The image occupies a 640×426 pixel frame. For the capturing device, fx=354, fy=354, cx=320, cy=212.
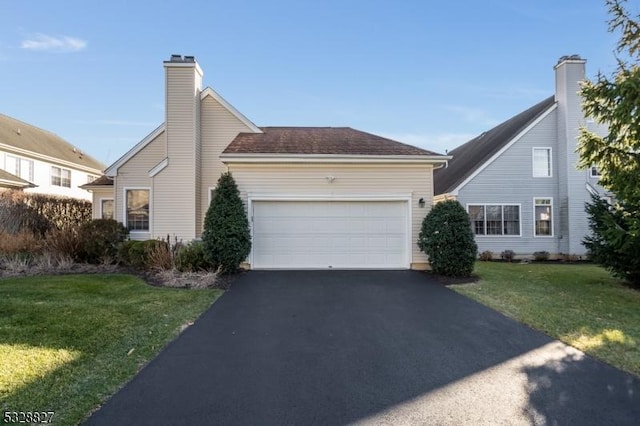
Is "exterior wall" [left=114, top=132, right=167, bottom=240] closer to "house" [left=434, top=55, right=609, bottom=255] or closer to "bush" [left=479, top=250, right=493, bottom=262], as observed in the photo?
"house" [left=434, top=55, right=609, bottom=255]

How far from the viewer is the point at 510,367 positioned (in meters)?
4.26

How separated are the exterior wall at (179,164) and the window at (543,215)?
15.7m

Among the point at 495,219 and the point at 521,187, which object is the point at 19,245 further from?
the point at 521,187

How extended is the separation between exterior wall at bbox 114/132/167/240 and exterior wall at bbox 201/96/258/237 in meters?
1.74

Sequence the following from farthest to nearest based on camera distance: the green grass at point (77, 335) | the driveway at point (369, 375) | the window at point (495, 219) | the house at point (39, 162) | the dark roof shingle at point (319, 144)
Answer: the house at point (39, 162) → the window at point (495, 219) → the dark roof shingle at point (319, 144) → the green grass at point (77, 335) → the driveway at point (369, 375)

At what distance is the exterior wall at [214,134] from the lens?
14.4 m

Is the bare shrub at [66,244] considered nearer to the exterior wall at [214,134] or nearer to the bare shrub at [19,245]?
the bare shrub at [19,245]

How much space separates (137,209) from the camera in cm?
1430

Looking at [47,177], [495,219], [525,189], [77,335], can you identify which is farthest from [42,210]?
[525,189]

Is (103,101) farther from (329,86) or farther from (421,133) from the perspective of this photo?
(421,133)

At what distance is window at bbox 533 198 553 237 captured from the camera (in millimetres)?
17109

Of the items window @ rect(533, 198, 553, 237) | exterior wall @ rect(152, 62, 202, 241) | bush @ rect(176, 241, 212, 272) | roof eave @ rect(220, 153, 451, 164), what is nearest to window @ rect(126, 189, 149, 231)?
exterior wall @ rect(152, 62, 202, 241)

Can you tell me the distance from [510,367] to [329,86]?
16014 millimetres

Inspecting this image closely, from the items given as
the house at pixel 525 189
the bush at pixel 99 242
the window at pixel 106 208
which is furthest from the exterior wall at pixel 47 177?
the house at pixel 525 189
